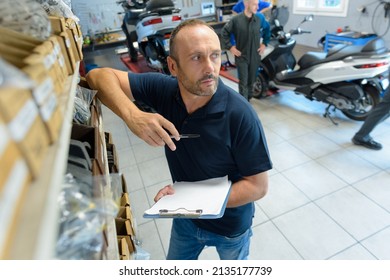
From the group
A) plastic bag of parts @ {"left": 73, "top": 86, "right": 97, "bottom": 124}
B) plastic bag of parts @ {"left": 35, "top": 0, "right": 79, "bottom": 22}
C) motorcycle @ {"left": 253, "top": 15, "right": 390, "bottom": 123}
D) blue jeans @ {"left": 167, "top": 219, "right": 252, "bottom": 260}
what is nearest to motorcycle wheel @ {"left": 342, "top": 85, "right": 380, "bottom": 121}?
motorcycle @ {"left": 253, "top": 15, "right": 390, "bottom": 123}

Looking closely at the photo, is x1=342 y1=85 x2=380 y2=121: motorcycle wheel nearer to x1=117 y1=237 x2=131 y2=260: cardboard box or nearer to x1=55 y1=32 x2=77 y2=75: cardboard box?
x1=117 y1=237 x2=131 y2=260: cardboard box

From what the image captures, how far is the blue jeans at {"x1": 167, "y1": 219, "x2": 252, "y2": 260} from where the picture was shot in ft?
4.33

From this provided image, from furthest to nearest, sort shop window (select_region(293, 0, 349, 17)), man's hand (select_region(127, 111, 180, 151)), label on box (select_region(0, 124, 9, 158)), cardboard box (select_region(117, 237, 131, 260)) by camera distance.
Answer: shop window (select_region(293, 0, 349, 17)) → cardboard box (select_region(117, 237, 131, 260)) → man's hand (select_region(127, 111, 180, 151)) → label on box (select_region(0, 124, 9, 158))

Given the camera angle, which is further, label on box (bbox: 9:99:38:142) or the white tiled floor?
the white tiled floor

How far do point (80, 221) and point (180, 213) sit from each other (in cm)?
48

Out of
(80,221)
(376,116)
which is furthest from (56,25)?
(376,116)

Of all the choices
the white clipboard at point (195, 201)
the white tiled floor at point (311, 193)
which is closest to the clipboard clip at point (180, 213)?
the white clipboard at point (195, 201)

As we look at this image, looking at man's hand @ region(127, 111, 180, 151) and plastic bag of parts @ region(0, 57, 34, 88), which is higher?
plastic bag of parts @ region(0, 57, 34, 88)

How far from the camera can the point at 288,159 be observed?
2.82 m

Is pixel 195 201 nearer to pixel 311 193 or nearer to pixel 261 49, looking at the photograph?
pixel 311 193

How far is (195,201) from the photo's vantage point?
1.09 meters

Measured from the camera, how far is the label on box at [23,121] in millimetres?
365

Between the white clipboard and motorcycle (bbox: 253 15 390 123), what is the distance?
254 cm
